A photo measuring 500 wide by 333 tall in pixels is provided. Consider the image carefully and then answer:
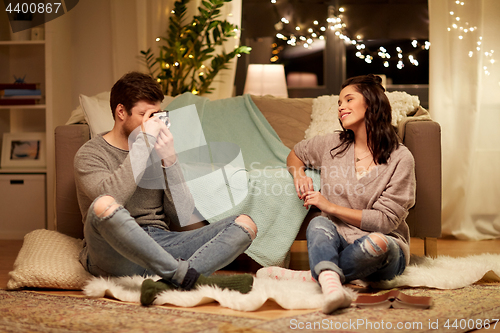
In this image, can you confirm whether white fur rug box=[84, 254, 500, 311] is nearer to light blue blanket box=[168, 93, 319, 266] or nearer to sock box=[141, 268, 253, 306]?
sock box=[141, 268, 253, 306]

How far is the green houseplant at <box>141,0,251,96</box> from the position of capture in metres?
2.98

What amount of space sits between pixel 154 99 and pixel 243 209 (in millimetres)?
548

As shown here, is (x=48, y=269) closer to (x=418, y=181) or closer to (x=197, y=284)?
(x=197, y=284)

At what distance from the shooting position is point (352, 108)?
1674 mm

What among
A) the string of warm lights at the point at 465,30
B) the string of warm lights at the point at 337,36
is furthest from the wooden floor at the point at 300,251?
the string of warm lights at the point at 337,36

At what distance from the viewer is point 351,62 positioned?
11.6 feet

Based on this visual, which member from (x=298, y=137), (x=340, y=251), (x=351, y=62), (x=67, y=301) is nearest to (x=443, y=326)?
(x=340, y=251)

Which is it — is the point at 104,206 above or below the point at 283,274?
above

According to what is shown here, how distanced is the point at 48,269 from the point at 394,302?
1.11 meters

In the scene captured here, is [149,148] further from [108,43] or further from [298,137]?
[108,43]

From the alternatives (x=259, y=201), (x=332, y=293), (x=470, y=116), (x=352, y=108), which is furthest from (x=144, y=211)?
(x=470, y=116)

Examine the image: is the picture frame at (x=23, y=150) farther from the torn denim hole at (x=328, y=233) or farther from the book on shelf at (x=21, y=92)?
the torn denim hole at (x=328, y=233)

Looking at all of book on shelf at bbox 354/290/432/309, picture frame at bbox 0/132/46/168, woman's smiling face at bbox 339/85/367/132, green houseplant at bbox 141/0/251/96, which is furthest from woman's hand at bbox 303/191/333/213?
picture frame at bbox 0/132/46/168

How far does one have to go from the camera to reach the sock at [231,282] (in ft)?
4.47
